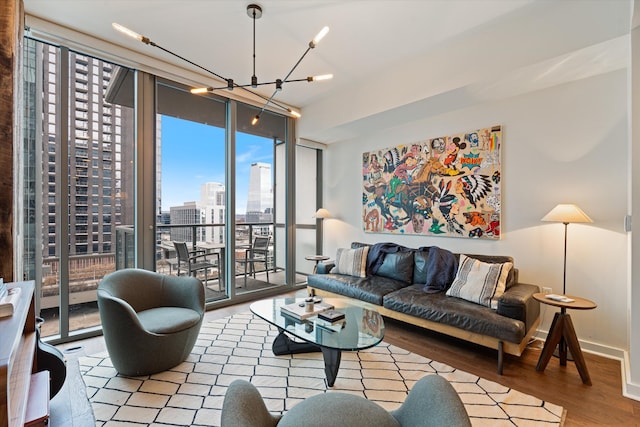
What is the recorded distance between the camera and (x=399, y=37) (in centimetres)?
297

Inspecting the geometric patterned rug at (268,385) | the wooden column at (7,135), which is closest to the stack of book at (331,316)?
Result: the geometric patterned rug at (268,385)

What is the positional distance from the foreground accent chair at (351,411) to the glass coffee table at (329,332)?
2.37ft

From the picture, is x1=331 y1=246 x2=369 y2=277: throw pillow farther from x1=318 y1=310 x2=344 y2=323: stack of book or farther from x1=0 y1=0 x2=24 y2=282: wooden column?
x1=0 y1=0 x2=24 y2=282: wooden column

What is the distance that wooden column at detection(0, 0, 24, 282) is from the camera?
159 cm

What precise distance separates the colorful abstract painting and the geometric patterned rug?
1.71m

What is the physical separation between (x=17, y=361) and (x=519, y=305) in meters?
3.15

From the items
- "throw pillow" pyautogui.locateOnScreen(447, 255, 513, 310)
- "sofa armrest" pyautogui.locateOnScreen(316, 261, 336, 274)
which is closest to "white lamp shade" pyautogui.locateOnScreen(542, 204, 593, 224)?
"throw pillow" pyautogui.locateOnScreen(447, 255, 513, 310)

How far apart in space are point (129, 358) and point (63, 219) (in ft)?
5.24

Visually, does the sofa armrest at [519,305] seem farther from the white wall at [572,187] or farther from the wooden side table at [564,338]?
the white wall at [572,187]

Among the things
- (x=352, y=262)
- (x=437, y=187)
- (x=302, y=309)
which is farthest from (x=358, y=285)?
(x=437, y=187)

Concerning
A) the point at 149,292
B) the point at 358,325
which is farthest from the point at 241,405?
the point at 149,292

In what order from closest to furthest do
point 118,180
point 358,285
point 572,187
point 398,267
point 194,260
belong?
point 572,187 → point 118,180 → point 358,285 → point 398,267 → point 194,260

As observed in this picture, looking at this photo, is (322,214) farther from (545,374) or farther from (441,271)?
(545,374)

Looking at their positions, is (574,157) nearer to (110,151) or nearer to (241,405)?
(241,405)
